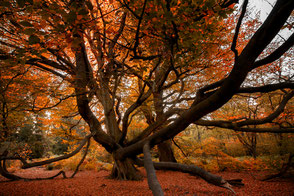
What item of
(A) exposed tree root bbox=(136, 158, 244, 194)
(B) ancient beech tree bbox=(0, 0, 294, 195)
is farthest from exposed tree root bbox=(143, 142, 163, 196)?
(A) exposed tree root bbox=(136, 158, 244, 194)

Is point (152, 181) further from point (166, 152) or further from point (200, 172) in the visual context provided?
point (166, 152)

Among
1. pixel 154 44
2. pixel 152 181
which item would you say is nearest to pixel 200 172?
pixel 152 181

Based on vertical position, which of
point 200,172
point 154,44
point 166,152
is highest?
point 154,44

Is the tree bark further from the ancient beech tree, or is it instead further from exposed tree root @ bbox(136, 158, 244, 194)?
exposed tree root @ bbox(136, 158, 244, 194)

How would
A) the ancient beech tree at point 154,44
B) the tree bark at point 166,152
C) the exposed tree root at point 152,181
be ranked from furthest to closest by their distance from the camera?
the tree bark at point 166,152
the exposed tree root at point 152,181
the ancient beech tree at point 154,44

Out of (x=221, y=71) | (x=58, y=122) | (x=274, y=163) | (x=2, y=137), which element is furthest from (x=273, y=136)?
(x=2, y=137)

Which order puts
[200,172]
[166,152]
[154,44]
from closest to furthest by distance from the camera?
1. [200,172]
2. [154,44]
3. [166,152]

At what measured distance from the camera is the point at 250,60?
1.82 m

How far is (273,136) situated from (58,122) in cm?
1424

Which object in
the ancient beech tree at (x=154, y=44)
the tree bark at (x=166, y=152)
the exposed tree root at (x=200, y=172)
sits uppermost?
the ancient beech tree at (x=154, y=44)

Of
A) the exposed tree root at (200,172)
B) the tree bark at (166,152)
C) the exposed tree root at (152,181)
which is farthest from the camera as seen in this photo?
the tree bark at (166,152)

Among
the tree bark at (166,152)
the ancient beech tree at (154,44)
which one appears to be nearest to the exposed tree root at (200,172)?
the ancient beech tree at (154,44)

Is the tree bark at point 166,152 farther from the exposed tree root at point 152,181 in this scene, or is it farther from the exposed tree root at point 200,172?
the exposed tree root at point 152,181

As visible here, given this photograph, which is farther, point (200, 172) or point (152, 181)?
point (200, 172)
